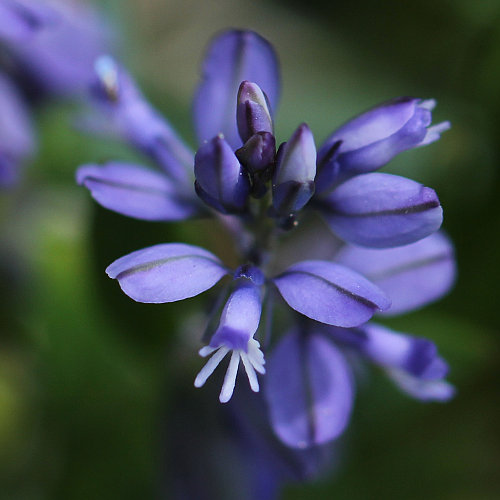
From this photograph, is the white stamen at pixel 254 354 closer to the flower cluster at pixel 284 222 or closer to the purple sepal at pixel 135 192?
the flower cluster at pixel 284 222

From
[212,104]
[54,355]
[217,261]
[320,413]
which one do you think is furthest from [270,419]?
[54,355]

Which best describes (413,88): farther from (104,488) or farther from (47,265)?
(104,488)

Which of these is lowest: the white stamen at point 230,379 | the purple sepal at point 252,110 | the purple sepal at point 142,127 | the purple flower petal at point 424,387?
the purple flower petal at point 424,387

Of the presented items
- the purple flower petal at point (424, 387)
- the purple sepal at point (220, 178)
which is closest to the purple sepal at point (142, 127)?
the purple sepal at point (220, 178)

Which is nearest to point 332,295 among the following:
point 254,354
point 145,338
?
point 254,354

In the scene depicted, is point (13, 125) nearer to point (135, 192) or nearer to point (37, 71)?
point (37, 71)

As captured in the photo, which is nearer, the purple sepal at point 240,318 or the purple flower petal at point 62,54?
the purple sepal at point 240,318

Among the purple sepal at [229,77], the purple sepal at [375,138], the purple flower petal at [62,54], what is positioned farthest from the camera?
the purple flower petal at [62,54]
